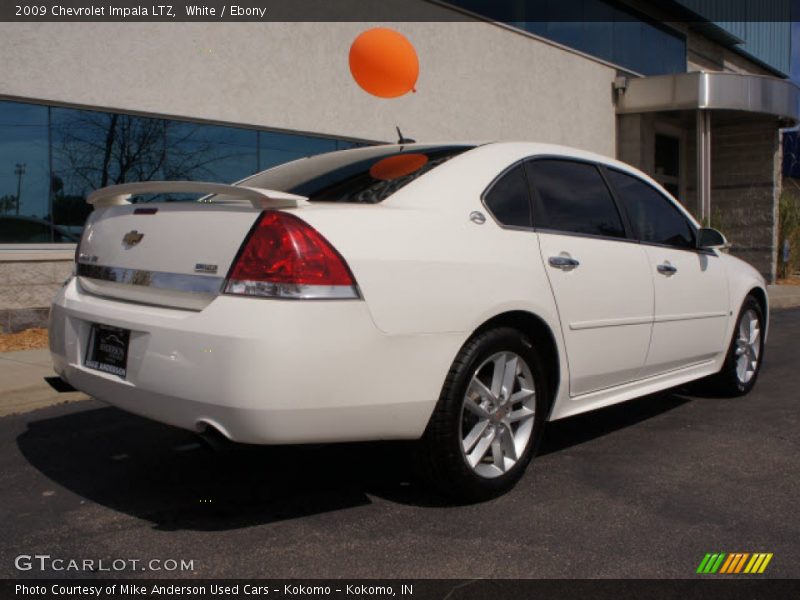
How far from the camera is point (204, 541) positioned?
9.76ft

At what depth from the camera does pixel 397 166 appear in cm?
366

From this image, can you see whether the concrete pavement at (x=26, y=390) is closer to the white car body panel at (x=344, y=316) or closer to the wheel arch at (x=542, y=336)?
the white car body panel at (x=344, y=316)

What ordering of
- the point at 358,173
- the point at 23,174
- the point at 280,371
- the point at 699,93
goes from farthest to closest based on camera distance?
the point at 699,93, the point at 23,174, the point at 358,173, the point at 280,371

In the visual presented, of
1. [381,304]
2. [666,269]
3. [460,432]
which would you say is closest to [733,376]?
[666,269]

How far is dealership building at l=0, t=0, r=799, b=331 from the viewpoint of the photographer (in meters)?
8.18

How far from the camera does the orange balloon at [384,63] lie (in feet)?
22.0

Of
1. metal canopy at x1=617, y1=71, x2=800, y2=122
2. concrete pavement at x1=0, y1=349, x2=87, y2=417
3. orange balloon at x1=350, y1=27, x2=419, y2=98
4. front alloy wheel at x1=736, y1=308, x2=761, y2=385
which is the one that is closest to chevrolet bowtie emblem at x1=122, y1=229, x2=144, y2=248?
concrete pavement at x1=0, y1=349, x2=87, y2=417

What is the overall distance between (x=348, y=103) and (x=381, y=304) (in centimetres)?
879

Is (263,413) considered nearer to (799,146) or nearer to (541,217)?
(541,217)

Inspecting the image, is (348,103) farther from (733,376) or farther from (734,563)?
(734,563)

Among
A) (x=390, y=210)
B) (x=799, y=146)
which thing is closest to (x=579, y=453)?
(x=390, y=210)

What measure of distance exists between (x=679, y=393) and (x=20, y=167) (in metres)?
6.56

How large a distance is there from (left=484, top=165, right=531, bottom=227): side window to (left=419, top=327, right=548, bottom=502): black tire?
53 cm
